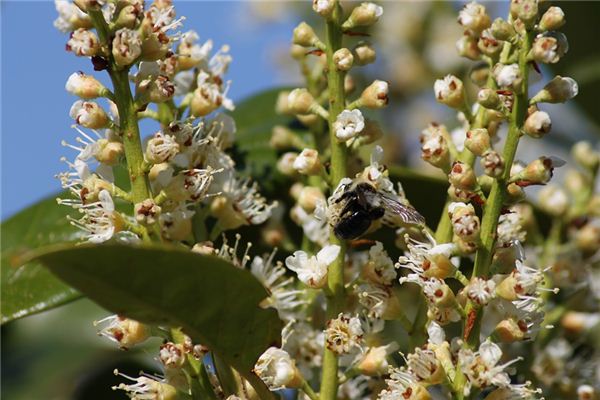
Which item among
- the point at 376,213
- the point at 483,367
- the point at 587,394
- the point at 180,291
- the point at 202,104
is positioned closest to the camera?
the point at 180,291

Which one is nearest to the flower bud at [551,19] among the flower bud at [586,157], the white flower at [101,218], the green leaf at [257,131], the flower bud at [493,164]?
the flower bud at [493,164]

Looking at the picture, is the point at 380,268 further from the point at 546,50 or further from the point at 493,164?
the point at 546,50

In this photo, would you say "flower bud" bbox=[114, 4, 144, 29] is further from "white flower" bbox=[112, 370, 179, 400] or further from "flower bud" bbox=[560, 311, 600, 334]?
"flower bud" bbox=[560, 311, 600, 334]

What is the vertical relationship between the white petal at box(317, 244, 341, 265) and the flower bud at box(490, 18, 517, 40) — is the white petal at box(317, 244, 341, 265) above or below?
below

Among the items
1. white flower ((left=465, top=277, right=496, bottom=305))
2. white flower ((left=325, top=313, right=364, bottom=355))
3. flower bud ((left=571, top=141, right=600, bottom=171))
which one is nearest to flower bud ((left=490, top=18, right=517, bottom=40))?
white flower ((left=465, top=277, right=496, bottom=305))

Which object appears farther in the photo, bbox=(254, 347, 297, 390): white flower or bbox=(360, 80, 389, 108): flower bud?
bbox=(360, 80, 389, 108): flower bud

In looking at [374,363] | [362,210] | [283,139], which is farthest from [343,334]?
[283,139]

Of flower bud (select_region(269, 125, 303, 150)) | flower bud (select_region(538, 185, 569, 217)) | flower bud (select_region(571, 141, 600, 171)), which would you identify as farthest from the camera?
flower bud (select_region(571, 141, 600, 171))

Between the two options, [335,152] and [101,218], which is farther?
[335,152]
